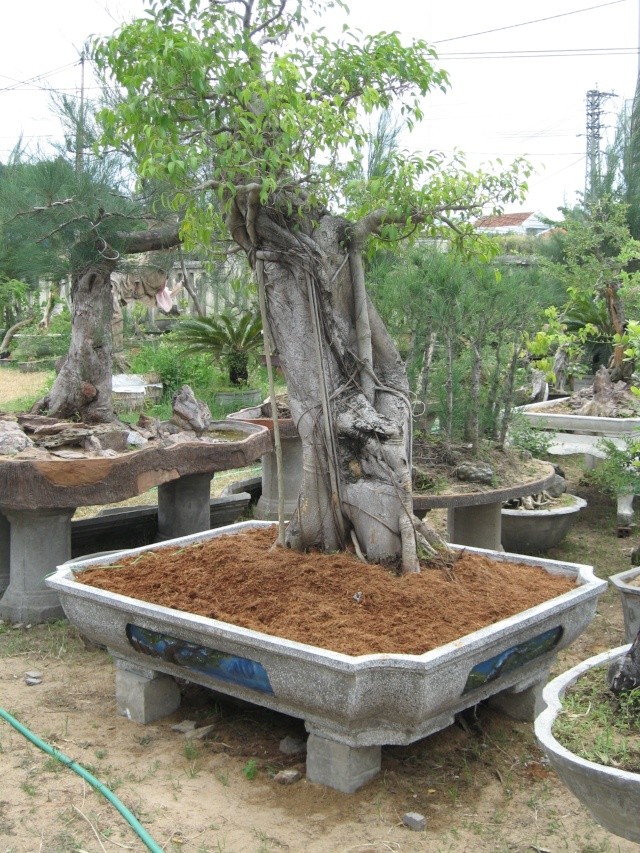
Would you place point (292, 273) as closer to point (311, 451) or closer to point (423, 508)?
point (311, 451)

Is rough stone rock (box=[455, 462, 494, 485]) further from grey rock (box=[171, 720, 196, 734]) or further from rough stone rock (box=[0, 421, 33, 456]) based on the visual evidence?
rough stone rock (box=[0, 421, 33, 456])

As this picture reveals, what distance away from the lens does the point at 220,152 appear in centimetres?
328

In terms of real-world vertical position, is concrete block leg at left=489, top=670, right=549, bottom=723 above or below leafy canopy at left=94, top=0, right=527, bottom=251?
below

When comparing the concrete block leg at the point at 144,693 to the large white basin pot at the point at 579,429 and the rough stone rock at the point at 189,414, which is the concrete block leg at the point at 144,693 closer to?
the rough stone rock at the point at 189,414

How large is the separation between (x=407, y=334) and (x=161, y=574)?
8.85 feet

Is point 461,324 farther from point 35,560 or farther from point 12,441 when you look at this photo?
point 35,560

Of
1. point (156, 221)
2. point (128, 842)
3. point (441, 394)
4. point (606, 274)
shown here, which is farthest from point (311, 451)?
point (606, 274)

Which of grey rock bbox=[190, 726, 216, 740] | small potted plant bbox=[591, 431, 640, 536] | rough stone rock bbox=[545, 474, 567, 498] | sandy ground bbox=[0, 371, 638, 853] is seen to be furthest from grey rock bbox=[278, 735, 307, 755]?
rough stone rock bbox=[545, 474, 567, 498]

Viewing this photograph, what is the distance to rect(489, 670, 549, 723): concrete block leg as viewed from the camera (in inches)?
131

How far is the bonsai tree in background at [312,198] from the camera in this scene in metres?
3.01

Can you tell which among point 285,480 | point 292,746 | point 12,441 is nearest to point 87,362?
point 12,441

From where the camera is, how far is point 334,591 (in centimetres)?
326

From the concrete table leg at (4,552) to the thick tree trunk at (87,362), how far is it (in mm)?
742

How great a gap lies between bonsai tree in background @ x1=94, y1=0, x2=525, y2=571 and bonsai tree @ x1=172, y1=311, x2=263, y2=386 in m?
6.67
